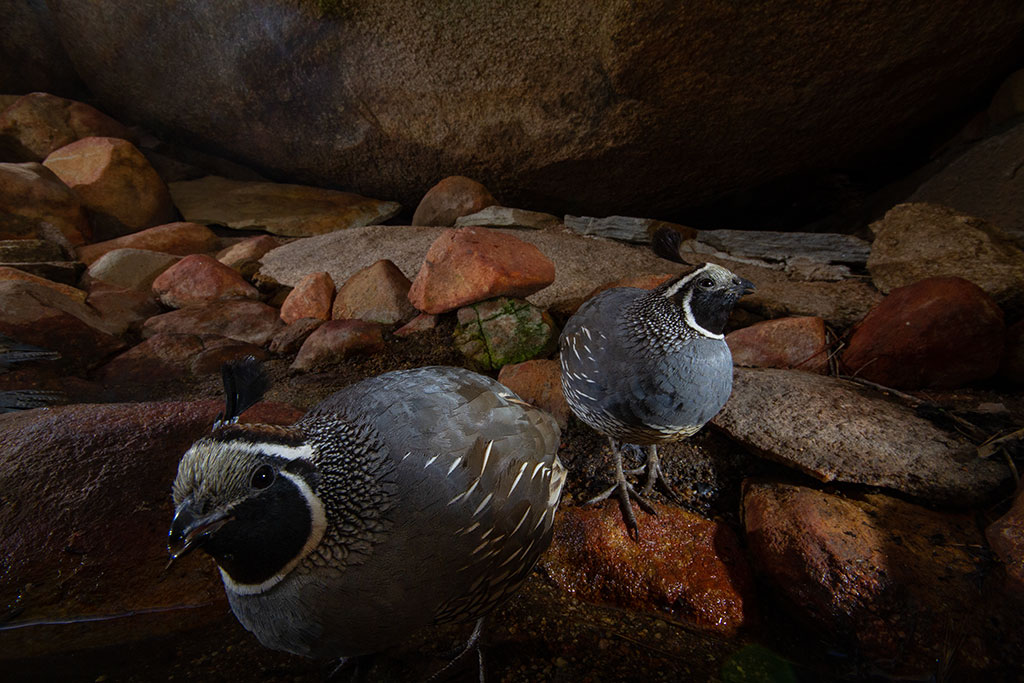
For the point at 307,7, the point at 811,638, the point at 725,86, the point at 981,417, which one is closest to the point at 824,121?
the point at 725,86

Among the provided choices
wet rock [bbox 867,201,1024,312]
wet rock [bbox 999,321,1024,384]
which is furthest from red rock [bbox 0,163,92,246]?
wet rock [bbox 999,321,1024,384]

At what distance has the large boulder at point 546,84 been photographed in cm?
306

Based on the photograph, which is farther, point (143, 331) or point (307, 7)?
point (307, 7)

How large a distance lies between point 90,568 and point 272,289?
7.51 ft

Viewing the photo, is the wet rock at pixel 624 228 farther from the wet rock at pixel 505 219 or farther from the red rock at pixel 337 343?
the red rock at pixel 337 343

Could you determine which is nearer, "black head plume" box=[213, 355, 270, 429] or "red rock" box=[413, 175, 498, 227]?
"black head plume" box=[213, 355, 270, 429]

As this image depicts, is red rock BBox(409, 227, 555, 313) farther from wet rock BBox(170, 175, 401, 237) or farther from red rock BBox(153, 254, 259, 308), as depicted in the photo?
wet rock BBox(170, 175, 401, 237)

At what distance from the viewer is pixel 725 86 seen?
130 inches

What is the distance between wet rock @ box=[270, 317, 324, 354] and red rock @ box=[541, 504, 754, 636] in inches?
77.9

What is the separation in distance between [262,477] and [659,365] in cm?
131

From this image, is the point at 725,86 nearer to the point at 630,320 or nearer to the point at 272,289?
the point at 630,320

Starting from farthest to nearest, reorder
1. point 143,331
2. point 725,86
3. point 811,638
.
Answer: point 725,86 < point 143,331 < point 811,638

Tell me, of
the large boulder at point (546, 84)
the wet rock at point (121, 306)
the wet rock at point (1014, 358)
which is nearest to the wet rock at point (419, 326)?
the wet rock at point (121, 306)

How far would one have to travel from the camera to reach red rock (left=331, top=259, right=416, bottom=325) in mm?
2918
